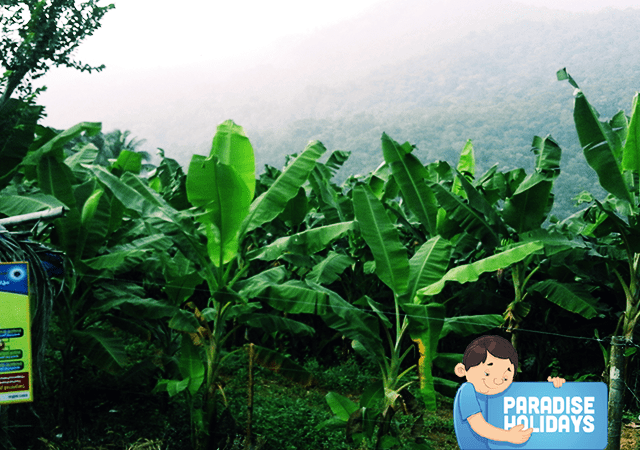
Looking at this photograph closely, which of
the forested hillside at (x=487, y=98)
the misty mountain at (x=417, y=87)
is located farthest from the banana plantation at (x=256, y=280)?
the misty mountain at (x=417, y=87)

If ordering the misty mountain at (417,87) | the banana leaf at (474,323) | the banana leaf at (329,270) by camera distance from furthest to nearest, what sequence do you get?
the misty mountain at (417,87)
the banana leaf at (329,270)
the banana leaf at (474,323)

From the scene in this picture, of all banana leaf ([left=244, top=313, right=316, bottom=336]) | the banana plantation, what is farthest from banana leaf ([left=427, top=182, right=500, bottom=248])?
→ banana leaf ([left=244, top=313, right=316, bottom=336])

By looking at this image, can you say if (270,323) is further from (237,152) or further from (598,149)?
(598,149)

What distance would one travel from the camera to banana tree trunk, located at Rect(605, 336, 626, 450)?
12.0ft

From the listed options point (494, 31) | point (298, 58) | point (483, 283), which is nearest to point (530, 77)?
point (494, 31)

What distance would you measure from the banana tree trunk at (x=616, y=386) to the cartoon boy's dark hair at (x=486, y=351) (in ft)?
3.32

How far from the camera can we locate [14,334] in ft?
10.2

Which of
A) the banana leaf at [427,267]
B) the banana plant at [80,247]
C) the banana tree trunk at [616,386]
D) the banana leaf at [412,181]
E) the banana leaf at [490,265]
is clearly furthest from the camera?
the banana leaf at [412,181]

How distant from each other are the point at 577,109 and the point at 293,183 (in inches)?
108

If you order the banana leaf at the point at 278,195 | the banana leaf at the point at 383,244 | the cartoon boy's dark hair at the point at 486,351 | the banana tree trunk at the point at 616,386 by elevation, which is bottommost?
the banana tree trunk at the point at 616,386

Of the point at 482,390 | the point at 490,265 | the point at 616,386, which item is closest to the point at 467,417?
the point at 482,390

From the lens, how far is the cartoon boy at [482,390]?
→ 2930 mm

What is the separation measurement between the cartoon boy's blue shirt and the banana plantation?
1342 mm

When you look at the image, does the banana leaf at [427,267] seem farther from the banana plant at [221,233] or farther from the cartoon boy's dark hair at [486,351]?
the cartoon boy's dark hair at [486,351]
